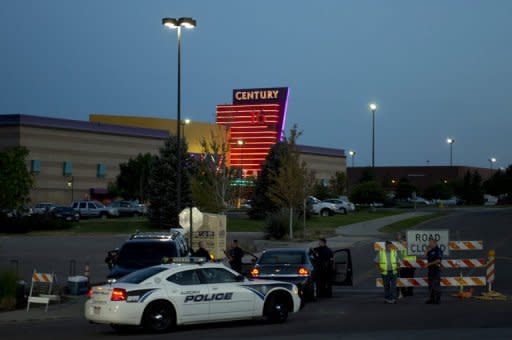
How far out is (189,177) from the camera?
2176 inches

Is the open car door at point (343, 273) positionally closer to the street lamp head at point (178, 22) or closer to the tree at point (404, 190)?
the street lamp head at point (178, 22)

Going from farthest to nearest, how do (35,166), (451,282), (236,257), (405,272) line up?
(35,166) → (236,257) → (405,272) → (451,282)

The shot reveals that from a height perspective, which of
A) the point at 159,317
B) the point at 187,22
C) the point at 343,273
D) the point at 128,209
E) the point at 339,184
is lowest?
the point at 159,317

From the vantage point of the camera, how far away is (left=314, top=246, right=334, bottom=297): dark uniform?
78.6 feet

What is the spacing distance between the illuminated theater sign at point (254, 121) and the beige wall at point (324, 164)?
34379mm

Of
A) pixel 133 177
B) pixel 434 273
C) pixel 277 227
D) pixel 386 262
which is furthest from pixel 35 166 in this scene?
pixel 434 273

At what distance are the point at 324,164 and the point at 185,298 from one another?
127288mm

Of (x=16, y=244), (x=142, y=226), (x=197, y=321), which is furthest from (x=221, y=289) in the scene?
(x=142, y=226)

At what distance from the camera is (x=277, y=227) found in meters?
49.6

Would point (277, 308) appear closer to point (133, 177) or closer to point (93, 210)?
point (93, 210)

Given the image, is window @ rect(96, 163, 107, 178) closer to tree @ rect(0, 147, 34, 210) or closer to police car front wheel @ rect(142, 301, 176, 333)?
tree @ rect(0, 147, 34, 210)

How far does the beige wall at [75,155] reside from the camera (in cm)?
9550

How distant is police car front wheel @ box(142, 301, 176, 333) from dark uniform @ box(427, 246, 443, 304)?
7640 mm

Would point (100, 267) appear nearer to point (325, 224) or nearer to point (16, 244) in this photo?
point (16, 244)
